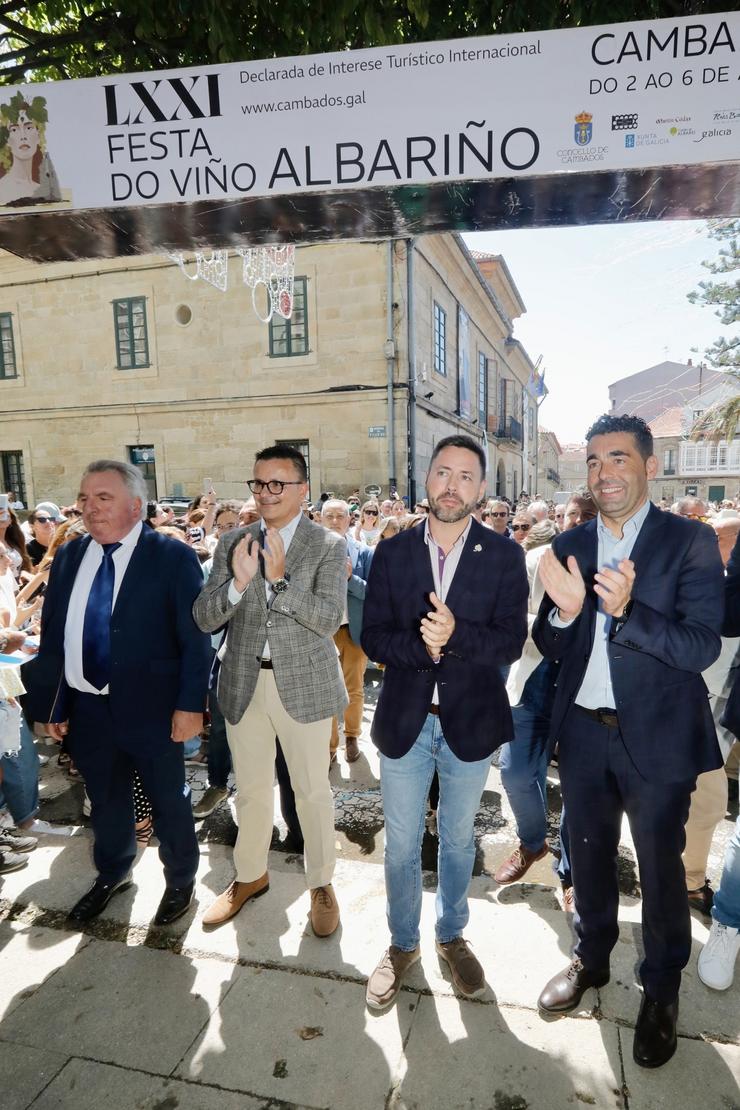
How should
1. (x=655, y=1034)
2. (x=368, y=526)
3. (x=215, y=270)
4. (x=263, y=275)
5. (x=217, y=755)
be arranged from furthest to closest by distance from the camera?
1. (x=215, y=270)
2. (x=263, y=275)
3. (x=368, y=526)
4. (x=217, y=755)
5. (x=655, y=1034)

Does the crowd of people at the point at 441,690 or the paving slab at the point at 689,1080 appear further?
the crowd of people at the point at 441,690

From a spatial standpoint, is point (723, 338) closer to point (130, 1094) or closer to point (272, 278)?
point (272, 278)

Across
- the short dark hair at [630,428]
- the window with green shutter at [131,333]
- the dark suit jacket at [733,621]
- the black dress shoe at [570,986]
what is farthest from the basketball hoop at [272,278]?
the black dress shoe at [570,986]

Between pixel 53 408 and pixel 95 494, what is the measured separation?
1726cm

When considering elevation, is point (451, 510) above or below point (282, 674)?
above

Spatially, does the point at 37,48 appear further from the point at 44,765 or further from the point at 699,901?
the point at 699,901

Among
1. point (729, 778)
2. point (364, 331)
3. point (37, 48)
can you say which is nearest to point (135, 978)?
point (729, 778)

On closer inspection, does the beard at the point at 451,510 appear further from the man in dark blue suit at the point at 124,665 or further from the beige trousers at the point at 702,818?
the beige trousers at the point at 702,818

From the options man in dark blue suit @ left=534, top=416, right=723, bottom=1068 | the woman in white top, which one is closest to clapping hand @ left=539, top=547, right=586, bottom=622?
man in dark blue suit @ left=534, top=416, right=723, bottom=1068

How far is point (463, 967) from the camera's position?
7.61 ft

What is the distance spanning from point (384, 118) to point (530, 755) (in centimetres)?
301

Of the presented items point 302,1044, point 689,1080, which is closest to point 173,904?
point 302,1044

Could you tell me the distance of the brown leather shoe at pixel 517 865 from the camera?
121 inches

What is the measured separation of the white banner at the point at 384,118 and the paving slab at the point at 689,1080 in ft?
10.6
